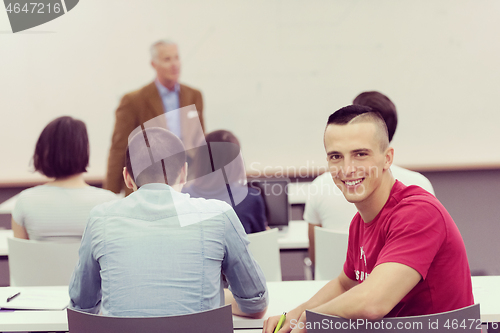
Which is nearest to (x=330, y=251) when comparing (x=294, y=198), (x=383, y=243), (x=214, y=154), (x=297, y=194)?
(x=214, y=154)

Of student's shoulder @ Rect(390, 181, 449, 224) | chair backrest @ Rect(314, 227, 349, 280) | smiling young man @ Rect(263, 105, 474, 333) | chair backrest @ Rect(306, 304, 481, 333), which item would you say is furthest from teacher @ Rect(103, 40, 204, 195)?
chair backrest @ Rect(306, 304, 481, 333)

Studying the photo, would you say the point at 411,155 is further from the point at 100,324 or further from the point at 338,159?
the point at 100,324

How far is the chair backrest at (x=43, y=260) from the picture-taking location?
1.78 meters

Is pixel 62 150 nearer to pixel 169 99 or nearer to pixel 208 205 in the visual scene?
pixel 208 205

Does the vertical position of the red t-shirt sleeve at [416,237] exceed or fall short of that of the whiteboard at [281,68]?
it falls short

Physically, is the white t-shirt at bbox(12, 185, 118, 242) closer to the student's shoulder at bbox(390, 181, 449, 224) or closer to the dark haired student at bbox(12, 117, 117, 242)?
the dark haired student at bbox(12, 117, 117, 242)

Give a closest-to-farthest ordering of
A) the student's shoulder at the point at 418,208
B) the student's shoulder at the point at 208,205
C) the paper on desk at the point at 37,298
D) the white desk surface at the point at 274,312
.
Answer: the student's shoulder at the point at 418,208
the student's shoulder at the point at 208,205
the white desk surface at the point at 274,312
the paper on desk at the point at 37,298

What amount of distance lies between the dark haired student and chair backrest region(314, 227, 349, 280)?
3.02 feet

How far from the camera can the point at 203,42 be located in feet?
11.6

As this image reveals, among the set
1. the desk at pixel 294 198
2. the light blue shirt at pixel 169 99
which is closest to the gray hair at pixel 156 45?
the light blue shirt at pixel 169 99

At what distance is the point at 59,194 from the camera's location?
1.98 m

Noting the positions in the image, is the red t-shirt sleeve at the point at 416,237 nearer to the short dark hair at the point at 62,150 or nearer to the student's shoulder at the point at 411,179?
the student's shoulder at the point at 411,179

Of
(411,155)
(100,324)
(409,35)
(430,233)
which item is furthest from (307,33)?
(100,324)

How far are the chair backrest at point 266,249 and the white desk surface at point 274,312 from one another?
33cm
